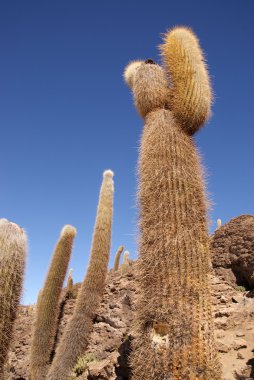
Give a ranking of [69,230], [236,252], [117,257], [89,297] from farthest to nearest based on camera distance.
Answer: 1. [117,257]
2. [69,230]
3. [89,297]
4. [236,252]

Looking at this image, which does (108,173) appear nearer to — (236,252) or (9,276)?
(236,252)

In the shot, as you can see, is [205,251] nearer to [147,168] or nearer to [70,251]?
[147,168]

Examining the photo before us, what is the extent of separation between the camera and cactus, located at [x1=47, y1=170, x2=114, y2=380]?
8.42 metres

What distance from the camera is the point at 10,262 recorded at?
5094 millimetres

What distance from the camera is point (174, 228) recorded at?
4.10 metres

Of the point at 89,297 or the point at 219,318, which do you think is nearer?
the point at 219,318

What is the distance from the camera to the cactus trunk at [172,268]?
352 centimetres

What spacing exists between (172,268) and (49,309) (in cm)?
699

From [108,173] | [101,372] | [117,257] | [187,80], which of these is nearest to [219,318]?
[101,372]

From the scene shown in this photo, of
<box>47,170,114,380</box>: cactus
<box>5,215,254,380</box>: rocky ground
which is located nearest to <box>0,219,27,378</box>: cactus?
<box>5,215,254,380</box>: rocky ground

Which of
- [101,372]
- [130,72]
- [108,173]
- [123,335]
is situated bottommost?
[101,372]

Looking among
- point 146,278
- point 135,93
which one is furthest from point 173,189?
point 135,93

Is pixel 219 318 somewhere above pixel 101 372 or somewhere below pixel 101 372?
above

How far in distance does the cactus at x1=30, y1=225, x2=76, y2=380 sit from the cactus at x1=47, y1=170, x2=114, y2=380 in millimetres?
690
